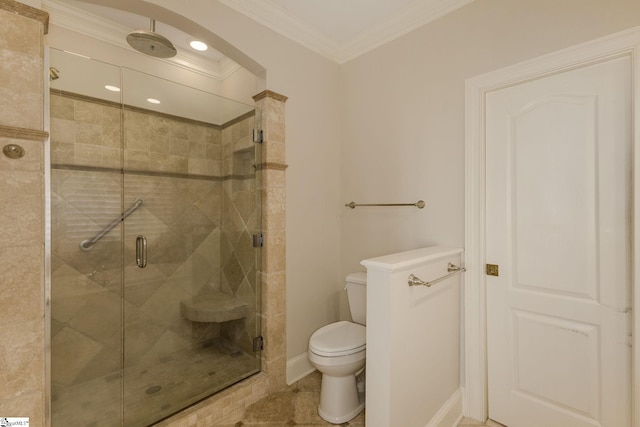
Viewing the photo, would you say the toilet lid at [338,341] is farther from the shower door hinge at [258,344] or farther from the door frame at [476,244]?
the door frame at [476,244]

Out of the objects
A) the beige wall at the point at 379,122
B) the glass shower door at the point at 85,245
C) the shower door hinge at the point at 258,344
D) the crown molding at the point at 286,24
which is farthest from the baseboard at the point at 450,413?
the crown molding at the point at 286,24

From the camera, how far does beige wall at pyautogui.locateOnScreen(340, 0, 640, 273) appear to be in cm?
154

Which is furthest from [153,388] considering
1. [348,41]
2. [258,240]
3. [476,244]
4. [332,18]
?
[348,41]

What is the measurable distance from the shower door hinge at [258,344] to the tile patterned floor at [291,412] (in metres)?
0.31

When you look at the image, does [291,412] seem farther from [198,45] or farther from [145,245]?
[198,45]

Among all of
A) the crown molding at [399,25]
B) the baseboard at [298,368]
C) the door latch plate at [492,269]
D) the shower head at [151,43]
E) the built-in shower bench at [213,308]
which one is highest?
the crown molding at [399,25]

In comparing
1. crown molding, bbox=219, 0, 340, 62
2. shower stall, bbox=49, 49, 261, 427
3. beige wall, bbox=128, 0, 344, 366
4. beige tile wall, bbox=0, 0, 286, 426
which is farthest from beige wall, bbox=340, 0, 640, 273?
beige tile wall, bbox=0, 0, 286, 426

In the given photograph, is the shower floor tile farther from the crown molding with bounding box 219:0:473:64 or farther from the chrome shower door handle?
the crown molding with bounding box 219:0:473:64

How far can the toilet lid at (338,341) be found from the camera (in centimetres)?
167

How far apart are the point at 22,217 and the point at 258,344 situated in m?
1.52

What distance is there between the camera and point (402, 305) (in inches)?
52.9

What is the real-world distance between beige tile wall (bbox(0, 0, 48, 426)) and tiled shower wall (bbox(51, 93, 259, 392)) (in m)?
0.30

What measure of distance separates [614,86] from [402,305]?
58.3 inches

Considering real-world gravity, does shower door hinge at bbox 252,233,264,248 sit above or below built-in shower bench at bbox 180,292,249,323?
above
